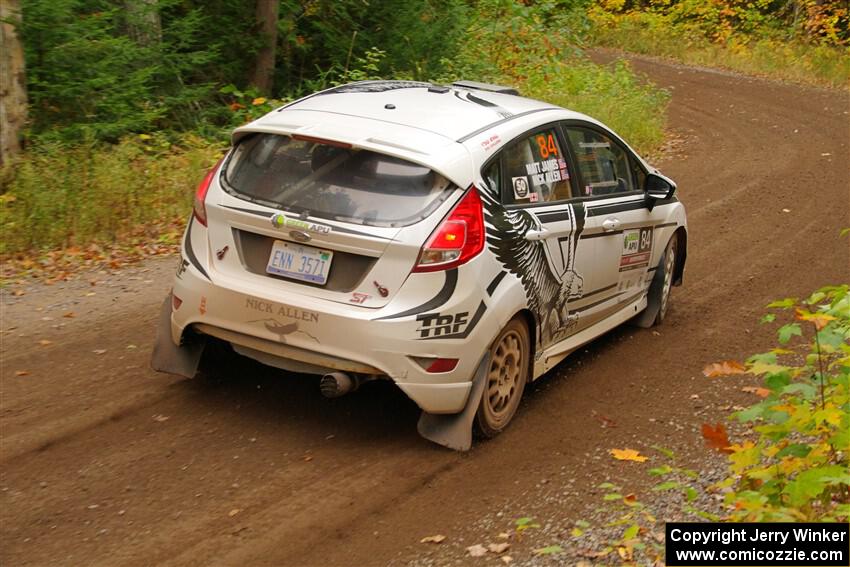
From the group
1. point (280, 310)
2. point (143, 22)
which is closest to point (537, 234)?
point (280, 310)

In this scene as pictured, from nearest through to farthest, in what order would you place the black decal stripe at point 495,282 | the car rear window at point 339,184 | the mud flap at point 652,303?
the car rear window at point 339,184 → the black decal stripe at point 495,282 → the mud flap at point 652,303

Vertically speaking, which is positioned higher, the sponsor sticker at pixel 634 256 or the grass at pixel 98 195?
the sponsor sticker at pixel 634 256

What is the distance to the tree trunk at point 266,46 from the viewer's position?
15.0 metres

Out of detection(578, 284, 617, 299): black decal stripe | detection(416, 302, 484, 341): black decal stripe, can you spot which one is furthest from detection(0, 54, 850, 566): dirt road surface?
detection(416, 302, 484, 341): black decal stripe

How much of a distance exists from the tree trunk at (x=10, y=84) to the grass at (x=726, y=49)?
859 inches

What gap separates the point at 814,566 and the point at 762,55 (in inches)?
1151

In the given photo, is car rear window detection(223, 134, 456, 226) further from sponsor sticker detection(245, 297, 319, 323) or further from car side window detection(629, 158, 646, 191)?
car side window detection(629, 158, 646, 191)

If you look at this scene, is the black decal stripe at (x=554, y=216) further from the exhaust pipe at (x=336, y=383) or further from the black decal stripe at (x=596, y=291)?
the exhaust pipe at (x=336, y=383)

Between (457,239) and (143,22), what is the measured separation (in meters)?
8.92

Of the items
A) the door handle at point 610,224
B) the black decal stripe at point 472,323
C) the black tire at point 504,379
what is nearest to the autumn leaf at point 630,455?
the black tire at point 504,379

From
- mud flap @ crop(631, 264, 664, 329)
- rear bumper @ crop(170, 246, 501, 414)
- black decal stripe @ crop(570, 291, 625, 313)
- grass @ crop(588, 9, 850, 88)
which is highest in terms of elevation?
rear bumper @ crop(170, 246, 501, 414)

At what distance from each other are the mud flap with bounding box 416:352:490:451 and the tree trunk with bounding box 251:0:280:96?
32.7ft

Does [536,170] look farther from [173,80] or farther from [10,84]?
[173,80]

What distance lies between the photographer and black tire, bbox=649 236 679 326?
8.61 meters
